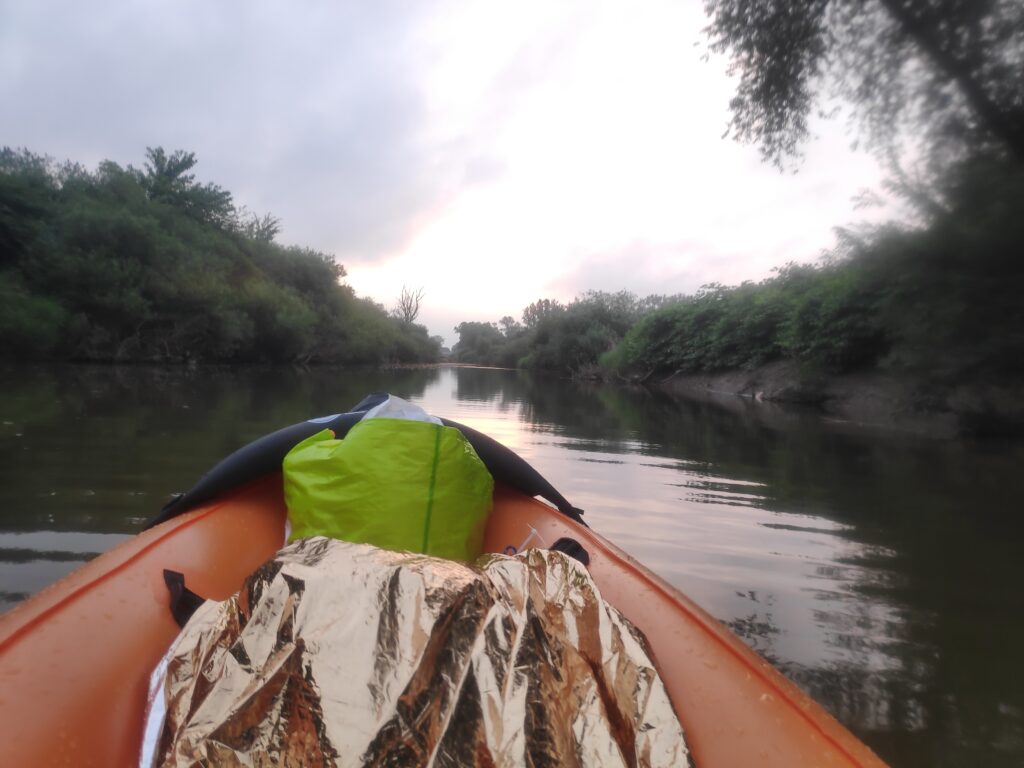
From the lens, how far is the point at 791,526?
3480 mm

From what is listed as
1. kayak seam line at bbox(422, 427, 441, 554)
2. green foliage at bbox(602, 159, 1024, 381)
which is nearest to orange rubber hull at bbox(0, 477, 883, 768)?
kayak seam line at bbox(422, 427, 441, 554)

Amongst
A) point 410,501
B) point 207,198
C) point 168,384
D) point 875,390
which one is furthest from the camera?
point 207,198

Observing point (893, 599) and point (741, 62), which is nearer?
point (893, 599)

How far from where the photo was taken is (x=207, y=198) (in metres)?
28.0

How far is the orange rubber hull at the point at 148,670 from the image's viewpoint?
940mm

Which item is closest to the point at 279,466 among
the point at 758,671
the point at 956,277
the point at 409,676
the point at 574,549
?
the point at 574,549

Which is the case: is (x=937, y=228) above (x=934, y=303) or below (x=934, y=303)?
above

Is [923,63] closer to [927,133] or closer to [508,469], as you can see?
[927,133]

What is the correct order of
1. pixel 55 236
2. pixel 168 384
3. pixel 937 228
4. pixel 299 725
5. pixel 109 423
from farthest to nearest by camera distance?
pixel 55 236
pixel 168 384
pixel 109 423
pixel 937 228
pixel 299 725

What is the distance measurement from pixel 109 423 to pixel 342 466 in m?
5.20

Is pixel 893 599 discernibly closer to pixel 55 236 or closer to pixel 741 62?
pixel 741 62

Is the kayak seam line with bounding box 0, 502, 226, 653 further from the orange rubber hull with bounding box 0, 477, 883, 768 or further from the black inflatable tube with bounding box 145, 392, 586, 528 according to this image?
the black inflatable tube with bounding box 145, 392, 586, 528

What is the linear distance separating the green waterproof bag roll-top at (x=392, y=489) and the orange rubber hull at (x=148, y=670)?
0.33 meters

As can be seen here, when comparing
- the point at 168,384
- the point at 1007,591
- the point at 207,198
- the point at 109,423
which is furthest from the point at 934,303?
the point at 207,198
